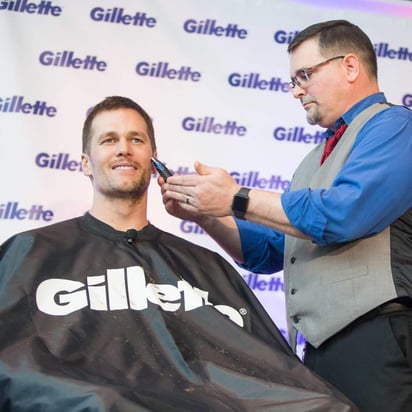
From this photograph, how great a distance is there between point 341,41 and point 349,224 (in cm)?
66

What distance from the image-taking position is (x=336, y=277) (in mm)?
2137

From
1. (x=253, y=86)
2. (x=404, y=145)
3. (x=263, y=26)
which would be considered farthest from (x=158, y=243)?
(x=263, y=26)

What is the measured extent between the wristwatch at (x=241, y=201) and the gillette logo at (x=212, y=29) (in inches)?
51.2

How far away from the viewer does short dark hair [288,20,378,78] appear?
7.68ft

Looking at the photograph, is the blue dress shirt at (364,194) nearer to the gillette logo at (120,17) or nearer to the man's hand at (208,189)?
the man's hand at (208,189)

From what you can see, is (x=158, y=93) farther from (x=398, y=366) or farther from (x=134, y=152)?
(x=398, y=366)

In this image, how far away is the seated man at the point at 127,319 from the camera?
66.8 inches

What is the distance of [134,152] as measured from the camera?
8.05ft

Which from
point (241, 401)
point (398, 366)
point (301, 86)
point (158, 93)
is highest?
point (158, 93)

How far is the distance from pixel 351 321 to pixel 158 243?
686 millimetres

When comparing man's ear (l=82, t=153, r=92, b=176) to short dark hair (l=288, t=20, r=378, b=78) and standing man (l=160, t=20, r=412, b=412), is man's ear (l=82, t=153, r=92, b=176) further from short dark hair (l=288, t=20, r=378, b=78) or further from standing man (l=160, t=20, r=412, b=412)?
short dark hair (l=288, t=20, r=378, b=78)

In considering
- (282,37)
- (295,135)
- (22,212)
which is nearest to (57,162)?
(22,212)

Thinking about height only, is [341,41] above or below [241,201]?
above

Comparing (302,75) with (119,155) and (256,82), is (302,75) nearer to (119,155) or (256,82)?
(119,155)
